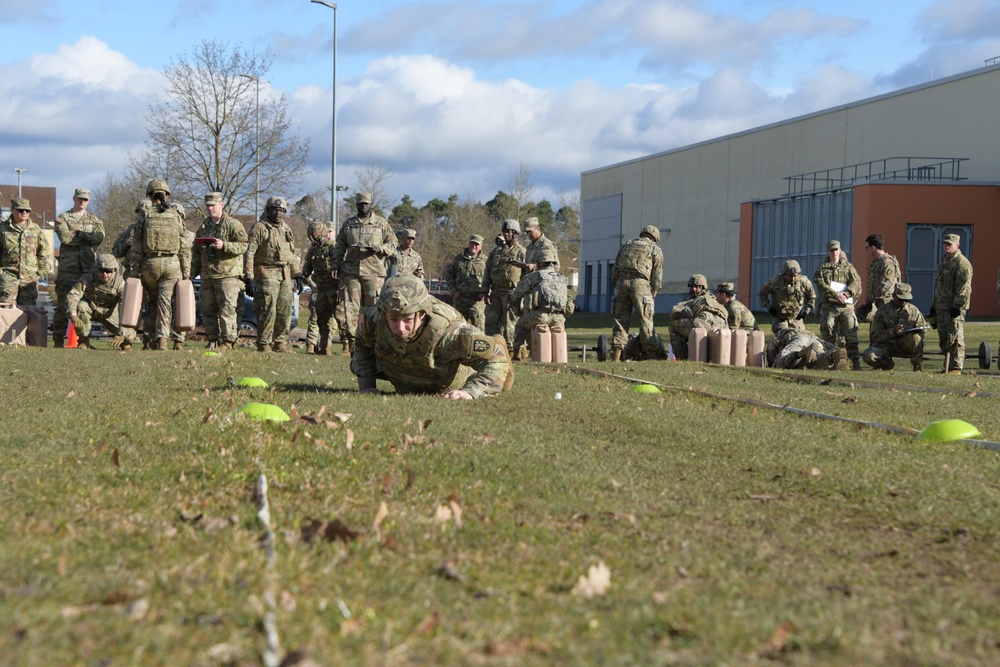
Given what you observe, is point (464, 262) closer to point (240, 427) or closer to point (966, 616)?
point (240, 427)

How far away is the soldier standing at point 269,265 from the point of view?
18969 mm

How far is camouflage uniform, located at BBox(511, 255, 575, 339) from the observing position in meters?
19.2

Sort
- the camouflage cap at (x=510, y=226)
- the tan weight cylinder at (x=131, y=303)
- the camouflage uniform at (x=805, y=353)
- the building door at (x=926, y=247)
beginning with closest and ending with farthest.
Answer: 1. the tan weight cylinder at (x=131, y=303)
2. the camouflage uniform at (x=805, y=353)
3. the camouflage cap at (x=510, y=226)
4. the building door at (x=926, y=247)

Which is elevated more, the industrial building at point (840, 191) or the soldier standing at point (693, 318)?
the industrial building at point (840, 191)

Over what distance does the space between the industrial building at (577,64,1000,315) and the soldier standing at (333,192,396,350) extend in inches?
950

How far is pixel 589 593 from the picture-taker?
4.29 m

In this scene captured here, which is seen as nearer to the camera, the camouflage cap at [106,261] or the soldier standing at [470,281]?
the camouflage cap at [106,261]

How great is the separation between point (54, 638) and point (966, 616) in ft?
10.3

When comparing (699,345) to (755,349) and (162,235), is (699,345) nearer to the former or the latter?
(755,349)

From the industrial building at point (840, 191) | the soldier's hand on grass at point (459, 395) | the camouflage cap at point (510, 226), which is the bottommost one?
the soldier's hand on grass at point (459, 395)

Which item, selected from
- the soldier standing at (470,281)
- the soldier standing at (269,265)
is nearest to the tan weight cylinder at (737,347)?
the soldier standing at (470,281)

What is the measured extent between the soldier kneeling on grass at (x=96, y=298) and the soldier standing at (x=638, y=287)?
8657 mm

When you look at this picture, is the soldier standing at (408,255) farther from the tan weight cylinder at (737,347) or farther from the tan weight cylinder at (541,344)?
the tan weight cylinder at (737,347)

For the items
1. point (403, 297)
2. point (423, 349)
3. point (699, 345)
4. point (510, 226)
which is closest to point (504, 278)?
point (510, 226)
